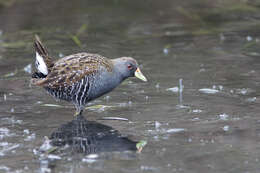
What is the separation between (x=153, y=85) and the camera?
8.27 meters

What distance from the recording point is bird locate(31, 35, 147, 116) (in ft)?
22.5

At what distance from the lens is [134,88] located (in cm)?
823

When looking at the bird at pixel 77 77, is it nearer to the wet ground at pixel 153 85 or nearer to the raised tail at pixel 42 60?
the raised tail at pixel 42 60

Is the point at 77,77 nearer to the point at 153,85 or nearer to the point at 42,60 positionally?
the point at 42,60

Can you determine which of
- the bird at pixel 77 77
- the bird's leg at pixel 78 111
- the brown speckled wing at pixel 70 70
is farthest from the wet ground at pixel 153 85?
the brown speckled wing at pixel 70 70

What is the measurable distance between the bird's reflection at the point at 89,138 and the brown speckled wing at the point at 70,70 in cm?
53

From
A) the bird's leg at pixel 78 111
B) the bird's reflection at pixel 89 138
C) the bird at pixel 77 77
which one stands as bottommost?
the bird's reflection at pixel 89 138

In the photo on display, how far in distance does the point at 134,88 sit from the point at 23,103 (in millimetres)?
1715

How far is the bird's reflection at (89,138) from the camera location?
19.2 feet

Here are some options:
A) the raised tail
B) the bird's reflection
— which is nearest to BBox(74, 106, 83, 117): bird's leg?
the bird's reflection

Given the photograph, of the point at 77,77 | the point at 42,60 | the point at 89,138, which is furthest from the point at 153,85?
the point at 89,138

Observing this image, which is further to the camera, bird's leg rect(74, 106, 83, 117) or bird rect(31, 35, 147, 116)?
bird's leg rect(74, 106, 83, 117)

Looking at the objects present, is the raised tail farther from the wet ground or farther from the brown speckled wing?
the wet ground

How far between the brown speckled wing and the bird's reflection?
0.53 m
